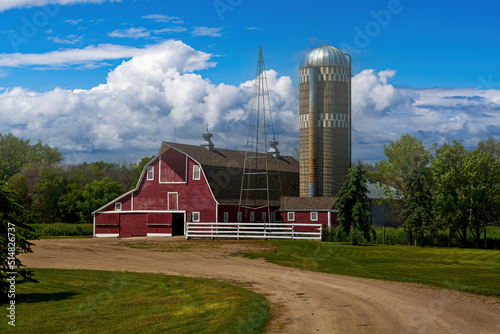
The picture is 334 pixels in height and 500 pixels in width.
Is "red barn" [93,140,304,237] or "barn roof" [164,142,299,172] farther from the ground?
"barn roof" [164,142,299,172]

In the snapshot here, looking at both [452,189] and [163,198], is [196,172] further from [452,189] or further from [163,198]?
[452,189]

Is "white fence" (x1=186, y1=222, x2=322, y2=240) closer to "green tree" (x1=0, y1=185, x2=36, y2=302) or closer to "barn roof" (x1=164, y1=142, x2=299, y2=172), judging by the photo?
"barn roof" (x1=164, y1=142, x2=299, y2=172)

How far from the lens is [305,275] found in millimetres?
23594

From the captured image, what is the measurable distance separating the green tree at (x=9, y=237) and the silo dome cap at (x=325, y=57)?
46.2 metres

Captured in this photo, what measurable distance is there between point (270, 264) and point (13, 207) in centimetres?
1426

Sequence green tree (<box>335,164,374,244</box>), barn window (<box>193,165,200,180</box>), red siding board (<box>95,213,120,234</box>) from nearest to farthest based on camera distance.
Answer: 1. green tree (<box>335,164,374,244</box>)
2. barn window (<box>193,165,200,180</box>)
3. red siding board (<box>95,213,120,234</box>)

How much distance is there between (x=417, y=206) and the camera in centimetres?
4534

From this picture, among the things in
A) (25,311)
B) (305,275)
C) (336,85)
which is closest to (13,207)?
(25,311)

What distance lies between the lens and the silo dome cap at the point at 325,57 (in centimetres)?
5991

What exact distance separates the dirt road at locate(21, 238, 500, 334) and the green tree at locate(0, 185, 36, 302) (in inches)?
312

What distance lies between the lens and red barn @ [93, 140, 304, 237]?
53375 millimetres

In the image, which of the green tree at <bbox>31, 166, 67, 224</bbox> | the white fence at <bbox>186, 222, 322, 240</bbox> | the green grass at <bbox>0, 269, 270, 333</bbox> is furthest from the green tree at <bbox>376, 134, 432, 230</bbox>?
the green tree at <bbox>31, 166, 67, 224</bbox>

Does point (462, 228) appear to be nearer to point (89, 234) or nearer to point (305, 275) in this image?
point (305, 275)

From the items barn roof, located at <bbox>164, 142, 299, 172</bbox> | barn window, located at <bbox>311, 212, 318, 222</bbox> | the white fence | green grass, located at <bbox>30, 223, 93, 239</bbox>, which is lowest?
green grass, located at <bbox>30, 223, 93, 239</bbox>
